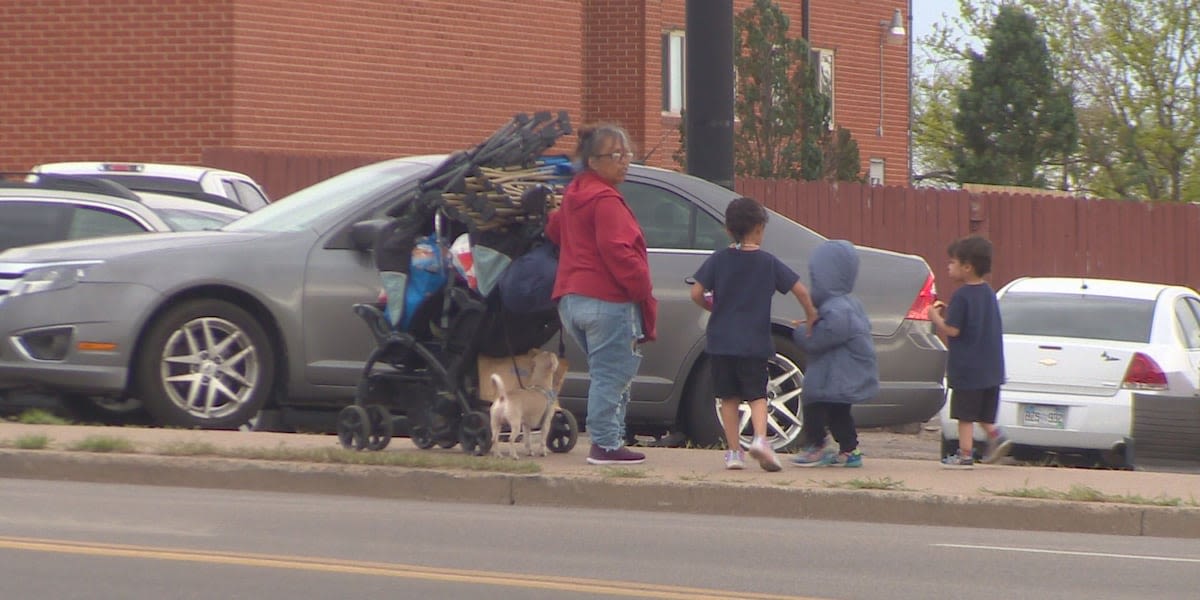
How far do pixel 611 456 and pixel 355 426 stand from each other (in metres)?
1.38

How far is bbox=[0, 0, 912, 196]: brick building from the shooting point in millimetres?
21344

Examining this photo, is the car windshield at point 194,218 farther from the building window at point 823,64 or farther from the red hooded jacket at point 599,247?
the building window at point 823,64

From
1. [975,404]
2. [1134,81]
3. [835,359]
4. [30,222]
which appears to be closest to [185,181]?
[30,222]

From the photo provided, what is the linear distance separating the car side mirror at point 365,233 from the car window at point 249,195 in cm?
506

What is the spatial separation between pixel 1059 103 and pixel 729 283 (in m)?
24.6

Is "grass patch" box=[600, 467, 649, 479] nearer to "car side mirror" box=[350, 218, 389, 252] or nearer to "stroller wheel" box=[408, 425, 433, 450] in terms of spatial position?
"stroller wheel" box=[408, 425, 433, 450]

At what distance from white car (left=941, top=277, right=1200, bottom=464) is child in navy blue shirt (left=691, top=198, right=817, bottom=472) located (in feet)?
9.66

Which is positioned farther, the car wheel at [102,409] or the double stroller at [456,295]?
the car wheel at [102,409]

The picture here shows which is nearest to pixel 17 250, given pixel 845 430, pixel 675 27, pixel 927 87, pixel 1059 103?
pixel 845 430

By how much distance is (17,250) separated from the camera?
457 inches

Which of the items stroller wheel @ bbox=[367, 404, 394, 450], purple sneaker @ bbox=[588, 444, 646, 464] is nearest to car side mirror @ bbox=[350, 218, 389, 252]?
stroller wheel @ bbox=[367, 404, 394, 450]

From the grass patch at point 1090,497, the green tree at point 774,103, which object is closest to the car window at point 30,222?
the grass patch at point 1090,497

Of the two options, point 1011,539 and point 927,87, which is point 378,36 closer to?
point 1011,539

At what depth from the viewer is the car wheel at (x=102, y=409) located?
11938 millimetres
